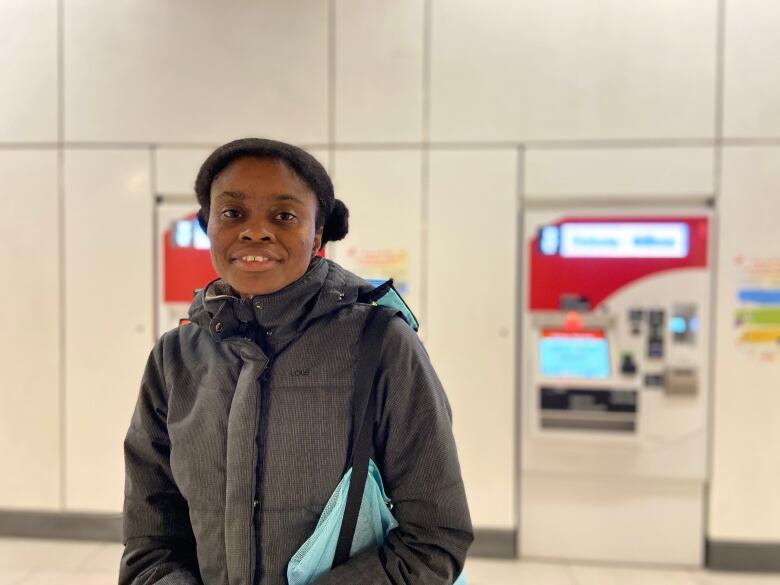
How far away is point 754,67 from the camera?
2.89m

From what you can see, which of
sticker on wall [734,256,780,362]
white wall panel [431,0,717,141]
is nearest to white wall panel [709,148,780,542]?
sticker on wall [734,256,780,362]

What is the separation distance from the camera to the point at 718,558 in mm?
2900

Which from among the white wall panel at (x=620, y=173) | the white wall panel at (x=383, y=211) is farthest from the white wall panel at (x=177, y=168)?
the white wall panel at (x=620, y=173)

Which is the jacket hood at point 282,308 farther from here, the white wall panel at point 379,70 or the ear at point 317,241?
the white wall panel at point 379,70

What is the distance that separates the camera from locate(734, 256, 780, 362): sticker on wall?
114 inches

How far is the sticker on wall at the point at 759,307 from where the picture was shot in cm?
290

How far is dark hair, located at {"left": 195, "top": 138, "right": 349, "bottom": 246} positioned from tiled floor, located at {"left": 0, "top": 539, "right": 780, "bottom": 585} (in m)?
2.37

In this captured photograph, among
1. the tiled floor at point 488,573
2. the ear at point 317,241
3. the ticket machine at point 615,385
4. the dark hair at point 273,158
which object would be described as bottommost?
the tiled floor at point 488,573

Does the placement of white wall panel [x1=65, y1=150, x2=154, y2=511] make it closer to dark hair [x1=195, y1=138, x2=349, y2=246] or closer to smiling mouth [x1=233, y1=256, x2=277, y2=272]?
dark hair [x1=195, y1=138, x2=349, y2=246]

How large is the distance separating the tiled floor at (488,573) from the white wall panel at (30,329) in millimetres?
324

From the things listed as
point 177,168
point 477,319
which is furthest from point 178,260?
point 477,319

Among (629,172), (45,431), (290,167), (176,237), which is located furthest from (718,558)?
(45,431)

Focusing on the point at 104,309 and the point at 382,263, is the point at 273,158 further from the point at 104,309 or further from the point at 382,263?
the point at 104,309

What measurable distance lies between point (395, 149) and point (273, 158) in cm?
212
